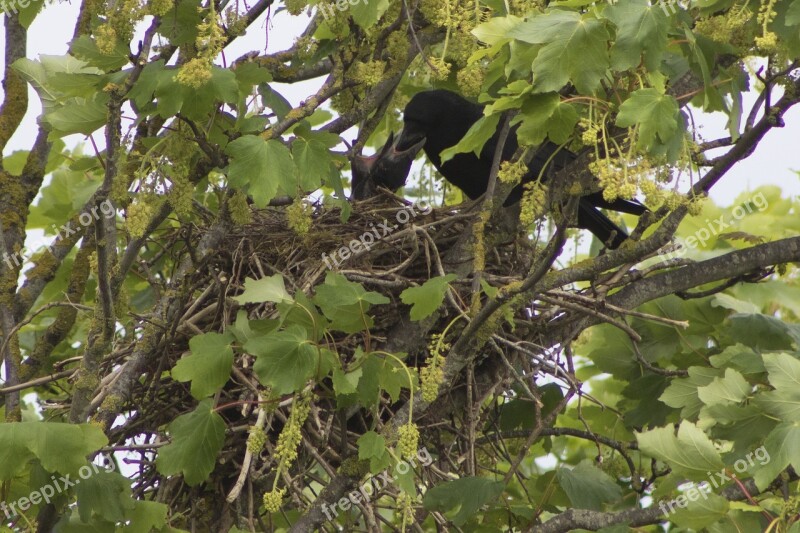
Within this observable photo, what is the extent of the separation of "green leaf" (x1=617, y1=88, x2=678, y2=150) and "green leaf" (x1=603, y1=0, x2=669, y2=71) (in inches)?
3.2

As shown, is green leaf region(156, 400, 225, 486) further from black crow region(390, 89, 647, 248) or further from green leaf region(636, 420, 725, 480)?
black crow region(390, 89, 647, 248)

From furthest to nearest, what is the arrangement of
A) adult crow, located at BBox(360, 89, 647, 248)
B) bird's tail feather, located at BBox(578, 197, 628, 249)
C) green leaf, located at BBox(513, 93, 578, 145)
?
adult crow, located at BBox(360, 89, 647, 248) → bird's tail feather, located at BBox(578, 197, 628, 249) → green leaf, located at BBox(513, 93, 578, 145)

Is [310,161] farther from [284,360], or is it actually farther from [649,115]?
[649,115]

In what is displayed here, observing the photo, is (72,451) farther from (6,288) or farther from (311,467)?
(6,288)

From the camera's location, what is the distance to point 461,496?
329cm

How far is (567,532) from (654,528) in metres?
2.16

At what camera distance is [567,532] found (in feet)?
11.0

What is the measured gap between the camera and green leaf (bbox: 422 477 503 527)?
3275 millimetres

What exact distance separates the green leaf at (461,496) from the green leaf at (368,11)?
145 centimetres

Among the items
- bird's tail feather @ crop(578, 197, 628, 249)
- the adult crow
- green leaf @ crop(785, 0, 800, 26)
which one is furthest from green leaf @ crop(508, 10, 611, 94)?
the adult crow

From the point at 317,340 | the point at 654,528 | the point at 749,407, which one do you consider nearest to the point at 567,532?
the point at 749,407

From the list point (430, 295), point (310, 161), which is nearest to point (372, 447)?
point (430, 295)
